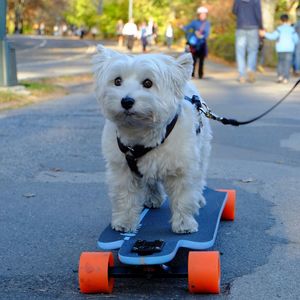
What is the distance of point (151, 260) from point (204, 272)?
1.06 feet

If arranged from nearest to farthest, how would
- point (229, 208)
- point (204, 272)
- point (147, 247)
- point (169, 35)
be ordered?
point (204, 272) → point (147, 247) → point (229, 208) → point (169, 35)

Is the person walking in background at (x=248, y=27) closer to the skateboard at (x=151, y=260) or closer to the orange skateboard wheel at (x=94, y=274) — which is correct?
the skateboard at (x=151, y=260)

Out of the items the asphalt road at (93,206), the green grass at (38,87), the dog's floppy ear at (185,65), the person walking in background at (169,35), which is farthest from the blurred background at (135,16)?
the dog's floppy ear at (185,65)

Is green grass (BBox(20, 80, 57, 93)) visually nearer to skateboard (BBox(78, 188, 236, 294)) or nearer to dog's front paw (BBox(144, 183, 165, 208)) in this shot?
dog's front paw (BBox(144, 183, 165, 208))

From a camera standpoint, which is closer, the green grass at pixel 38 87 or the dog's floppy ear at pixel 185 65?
the dog's floppy ear at pixel 185 65

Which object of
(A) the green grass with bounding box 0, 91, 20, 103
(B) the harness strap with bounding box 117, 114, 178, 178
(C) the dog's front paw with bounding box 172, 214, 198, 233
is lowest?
(A) the green grass with bounding box 0, 91, 20, 103

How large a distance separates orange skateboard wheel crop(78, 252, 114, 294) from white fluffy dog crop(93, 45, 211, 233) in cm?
58

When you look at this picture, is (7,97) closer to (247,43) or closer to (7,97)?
(7,97)

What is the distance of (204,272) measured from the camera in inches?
163

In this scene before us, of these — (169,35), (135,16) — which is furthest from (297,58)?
(135,16)

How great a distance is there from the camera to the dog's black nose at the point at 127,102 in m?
4.17

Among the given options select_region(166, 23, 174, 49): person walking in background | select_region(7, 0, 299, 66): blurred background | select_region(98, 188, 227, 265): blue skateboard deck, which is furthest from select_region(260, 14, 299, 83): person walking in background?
select_region(166, 23, 174, 49): person walking in background

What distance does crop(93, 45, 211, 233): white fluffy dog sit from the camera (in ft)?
14.0

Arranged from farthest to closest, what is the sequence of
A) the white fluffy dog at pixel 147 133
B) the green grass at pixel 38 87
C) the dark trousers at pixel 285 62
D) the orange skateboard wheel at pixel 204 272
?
the dark trousers at pixel 285 62 → the green grass at pixel 38 87 → the white fluffy dog at pixel 147 133 → the orange skateboard wheel at pixel 204 272
